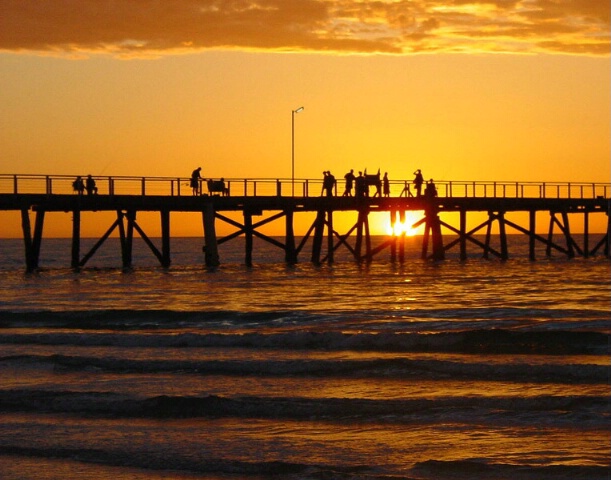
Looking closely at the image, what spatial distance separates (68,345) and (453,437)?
940 cm

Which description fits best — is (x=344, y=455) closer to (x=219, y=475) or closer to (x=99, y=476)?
(x=219, y=475)

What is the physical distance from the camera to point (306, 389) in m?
14.4

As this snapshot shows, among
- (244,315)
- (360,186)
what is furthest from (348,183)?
(244,315)

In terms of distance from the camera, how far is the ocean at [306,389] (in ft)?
36.1

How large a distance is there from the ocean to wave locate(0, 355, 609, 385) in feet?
0.14

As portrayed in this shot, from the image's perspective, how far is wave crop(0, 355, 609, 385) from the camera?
50.0ft

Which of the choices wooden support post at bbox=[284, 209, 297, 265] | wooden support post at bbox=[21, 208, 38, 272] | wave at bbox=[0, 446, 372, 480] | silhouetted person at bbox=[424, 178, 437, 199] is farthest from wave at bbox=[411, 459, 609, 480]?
silhouetted person at bbox=[424, 178, 437, 199]

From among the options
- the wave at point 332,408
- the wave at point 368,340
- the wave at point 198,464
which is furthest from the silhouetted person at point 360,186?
the wave at point 198,464

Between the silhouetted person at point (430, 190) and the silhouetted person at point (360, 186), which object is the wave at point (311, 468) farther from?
the silhouetted person at point (430, 190)

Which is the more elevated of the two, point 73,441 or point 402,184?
point 402,184

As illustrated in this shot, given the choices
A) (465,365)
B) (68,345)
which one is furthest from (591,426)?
(68,345)

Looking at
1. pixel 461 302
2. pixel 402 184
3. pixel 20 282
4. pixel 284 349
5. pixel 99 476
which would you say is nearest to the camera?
pixel 99 476

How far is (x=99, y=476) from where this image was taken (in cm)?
1057

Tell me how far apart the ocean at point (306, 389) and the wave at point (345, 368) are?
0.14ft
